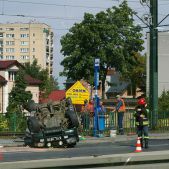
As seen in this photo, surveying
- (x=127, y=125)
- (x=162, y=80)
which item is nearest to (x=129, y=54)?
(x=162, y=80)

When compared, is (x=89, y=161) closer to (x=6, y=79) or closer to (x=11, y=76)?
(x=6, y=79)

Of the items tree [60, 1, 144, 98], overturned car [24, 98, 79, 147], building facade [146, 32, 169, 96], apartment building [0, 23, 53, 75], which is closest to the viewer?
overturned car [24, 98, 79, 147]

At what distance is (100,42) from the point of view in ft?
226

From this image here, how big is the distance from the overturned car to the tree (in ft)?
158

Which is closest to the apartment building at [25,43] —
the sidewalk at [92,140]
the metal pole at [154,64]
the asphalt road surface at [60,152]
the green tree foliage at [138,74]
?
the green tree foliage at [138,74]

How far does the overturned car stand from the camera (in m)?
18.3

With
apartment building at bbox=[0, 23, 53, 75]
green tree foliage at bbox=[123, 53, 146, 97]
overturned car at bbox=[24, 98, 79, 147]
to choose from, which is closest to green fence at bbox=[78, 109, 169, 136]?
overturned car at bbox=[24, 98, 79, 147]

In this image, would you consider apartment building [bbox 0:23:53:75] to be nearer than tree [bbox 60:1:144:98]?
No

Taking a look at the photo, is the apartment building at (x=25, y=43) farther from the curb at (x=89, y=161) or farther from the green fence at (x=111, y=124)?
the curb at (x=89, y=161)

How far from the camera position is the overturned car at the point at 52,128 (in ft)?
59.9

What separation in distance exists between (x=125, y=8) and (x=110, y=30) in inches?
183

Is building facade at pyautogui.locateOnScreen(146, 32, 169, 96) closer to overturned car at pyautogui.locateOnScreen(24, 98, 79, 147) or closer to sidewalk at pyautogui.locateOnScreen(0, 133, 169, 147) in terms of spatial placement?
sidewalk at pyautogui.locateOnScreen(0, 133, 169, 147)

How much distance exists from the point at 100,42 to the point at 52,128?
167 feet

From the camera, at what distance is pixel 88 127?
24.8 meters
